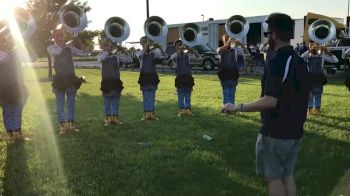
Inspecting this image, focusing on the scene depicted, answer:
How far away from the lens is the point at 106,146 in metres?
7.94

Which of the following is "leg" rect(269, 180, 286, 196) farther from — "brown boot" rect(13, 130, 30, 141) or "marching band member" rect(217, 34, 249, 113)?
"marching band member" rect(217, 34, 249, 113)

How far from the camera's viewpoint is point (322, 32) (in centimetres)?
1089

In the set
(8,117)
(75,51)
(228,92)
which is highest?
(75,51)

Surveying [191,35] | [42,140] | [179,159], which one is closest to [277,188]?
[179,159]

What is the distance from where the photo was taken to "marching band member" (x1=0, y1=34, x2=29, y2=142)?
26.6 ft

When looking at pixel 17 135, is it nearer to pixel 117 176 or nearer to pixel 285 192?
pixel 117 176

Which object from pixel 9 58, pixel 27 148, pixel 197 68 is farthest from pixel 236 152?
pixel 197 68

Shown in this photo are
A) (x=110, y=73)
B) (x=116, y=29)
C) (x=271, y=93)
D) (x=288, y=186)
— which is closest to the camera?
(x=271, y=93)

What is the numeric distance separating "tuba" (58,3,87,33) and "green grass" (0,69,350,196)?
6.63 feet

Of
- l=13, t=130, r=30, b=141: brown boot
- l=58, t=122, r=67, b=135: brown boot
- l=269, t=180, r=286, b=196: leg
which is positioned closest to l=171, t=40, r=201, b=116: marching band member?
l=58, t=122, r=67, b=135: brown boot

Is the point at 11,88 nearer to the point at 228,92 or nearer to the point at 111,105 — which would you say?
the point at 111,105

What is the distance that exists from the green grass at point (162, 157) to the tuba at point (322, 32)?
1.71 metres

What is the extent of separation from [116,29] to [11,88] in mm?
2671

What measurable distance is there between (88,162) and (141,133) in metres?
2.07
